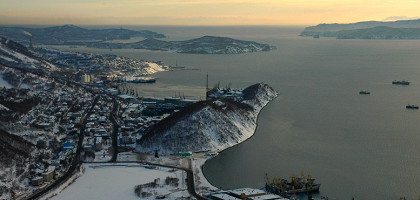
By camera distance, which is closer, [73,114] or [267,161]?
[267,161]

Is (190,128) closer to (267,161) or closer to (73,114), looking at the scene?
(267,161)

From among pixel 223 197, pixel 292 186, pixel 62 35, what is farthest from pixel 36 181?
pixel 62 35

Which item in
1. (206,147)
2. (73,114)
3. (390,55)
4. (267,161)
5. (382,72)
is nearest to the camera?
(267,161)

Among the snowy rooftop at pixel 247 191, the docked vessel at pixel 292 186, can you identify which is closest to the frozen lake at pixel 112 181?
the snowy rooftop at pixel 247 191

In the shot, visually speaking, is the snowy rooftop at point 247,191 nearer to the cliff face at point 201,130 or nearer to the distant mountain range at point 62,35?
the cliff face at point 201,130

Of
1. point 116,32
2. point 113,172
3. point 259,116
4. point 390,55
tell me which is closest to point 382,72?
point 390,55

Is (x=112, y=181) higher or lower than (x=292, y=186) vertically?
lower

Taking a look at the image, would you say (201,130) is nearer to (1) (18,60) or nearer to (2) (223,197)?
(2) (223,197)
